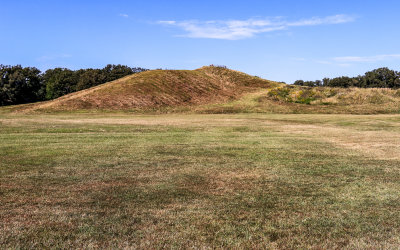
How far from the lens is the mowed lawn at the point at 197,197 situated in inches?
244

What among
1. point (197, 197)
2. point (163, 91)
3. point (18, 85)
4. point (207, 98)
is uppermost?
point (18, 85)

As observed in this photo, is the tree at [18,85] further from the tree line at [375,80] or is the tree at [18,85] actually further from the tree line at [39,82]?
the tree line at [375,80]

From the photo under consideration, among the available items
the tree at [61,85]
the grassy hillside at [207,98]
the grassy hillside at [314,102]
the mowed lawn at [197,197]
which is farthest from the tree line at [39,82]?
the mowed lawn at [197,197]

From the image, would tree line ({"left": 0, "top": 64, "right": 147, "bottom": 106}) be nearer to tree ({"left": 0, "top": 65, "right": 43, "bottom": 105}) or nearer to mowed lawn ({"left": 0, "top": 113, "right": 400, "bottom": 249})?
tree ({"left": 0, "top": 65, "right": 43, "bottom": 105})

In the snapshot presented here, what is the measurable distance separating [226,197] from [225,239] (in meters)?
2.60

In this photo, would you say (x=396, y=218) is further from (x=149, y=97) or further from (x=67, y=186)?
(x=149, y=97)

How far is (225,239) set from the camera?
6.11 m

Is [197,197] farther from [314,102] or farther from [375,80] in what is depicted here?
[375,80]

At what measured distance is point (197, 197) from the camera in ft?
28.5

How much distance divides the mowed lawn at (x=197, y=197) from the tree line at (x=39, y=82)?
8652 centimetres

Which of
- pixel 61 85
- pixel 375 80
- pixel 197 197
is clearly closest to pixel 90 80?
pixel 61 85

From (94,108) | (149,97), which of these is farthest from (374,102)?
(94,108)

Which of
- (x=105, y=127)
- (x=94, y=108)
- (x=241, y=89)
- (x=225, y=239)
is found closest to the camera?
(x=225, y=239)

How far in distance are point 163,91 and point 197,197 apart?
53.3m
